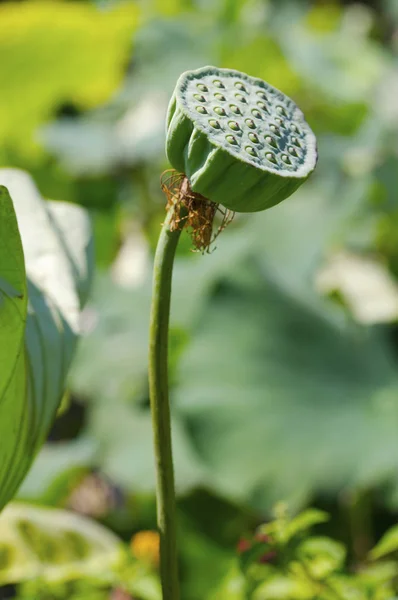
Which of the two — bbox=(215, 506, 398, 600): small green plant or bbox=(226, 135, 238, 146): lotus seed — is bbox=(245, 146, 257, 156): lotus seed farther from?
bbox=(215, 506, 398, 600): small green plant

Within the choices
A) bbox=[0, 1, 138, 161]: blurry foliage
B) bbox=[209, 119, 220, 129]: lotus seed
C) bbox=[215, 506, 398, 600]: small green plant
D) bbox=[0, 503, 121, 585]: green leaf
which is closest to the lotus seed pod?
bbox=[209, 119, 220, 129]: lotus seed

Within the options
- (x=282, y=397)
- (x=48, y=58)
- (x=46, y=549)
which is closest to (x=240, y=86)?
(x=46, y=549)

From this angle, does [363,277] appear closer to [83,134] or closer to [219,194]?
[83,134]

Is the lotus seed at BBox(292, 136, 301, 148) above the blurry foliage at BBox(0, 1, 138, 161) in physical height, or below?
above

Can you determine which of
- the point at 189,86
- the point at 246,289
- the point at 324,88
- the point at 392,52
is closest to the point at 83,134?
the point at 324,88

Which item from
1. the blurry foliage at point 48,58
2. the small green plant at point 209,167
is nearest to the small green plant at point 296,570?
the small green plant at point 209,167

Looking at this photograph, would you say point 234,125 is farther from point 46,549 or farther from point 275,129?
point 46,549

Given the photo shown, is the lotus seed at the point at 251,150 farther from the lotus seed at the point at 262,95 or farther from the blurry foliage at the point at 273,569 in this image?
the blurry foliage at the point at 273,569
